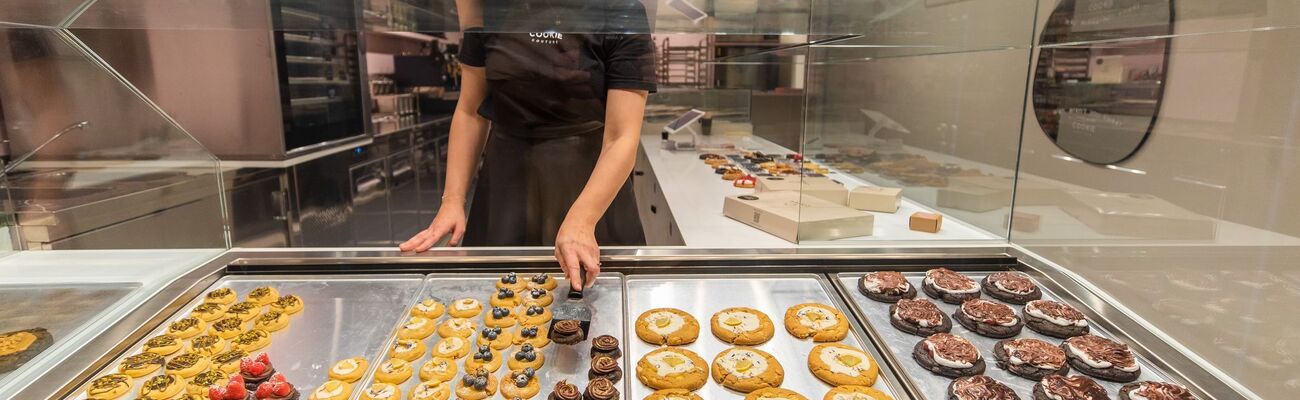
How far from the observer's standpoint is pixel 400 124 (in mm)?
5070

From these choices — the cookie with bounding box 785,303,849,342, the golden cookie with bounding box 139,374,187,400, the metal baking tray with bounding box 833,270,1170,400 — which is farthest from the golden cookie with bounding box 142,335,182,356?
the metal baking tray with bounding box 833,270,1170,400

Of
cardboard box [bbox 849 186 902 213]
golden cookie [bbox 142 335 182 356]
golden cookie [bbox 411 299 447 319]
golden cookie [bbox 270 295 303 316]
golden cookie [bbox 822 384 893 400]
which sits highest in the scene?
cardboard box [bbox 849 186 902 213]

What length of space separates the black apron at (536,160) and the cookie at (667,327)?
23.5 inches

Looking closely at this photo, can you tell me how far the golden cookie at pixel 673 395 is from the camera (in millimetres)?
1026

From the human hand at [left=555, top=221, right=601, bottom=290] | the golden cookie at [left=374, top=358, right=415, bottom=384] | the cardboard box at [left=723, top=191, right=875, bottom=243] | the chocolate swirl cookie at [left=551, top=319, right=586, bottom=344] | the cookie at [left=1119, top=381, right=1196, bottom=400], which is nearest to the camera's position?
the cookie at [left=1119, top=381, right=1196, bottom=400]

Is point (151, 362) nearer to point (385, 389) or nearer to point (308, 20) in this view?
point (385, 389)

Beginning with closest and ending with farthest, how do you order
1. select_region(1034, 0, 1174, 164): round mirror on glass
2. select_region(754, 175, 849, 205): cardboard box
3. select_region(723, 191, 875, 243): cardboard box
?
1. select_region(1034, 0, 1174, 164): round mirror on glass
2. select_region(723, 191, 875, 243): cardboard box
3. select_region(754, 175, 849, 205): cardboard box

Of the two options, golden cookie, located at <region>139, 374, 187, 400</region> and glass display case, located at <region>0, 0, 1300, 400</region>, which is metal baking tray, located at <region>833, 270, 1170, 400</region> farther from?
golden cookie, located at <region>139, 374, 187, 400</region>

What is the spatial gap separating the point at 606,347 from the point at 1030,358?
76 centimetres

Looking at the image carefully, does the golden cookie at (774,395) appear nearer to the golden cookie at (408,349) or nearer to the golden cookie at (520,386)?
the golden cookie at (520,386)

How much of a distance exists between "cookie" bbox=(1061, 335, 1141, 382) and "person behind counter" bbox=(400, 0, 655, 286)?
91 cm

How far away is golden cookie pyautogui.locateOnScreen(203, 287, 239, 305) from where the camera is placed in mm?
1333

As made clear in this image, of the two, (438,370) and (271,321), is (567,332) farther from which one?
(271,321)

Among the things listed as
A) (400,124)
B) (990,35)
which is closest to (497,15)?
(990,35)
